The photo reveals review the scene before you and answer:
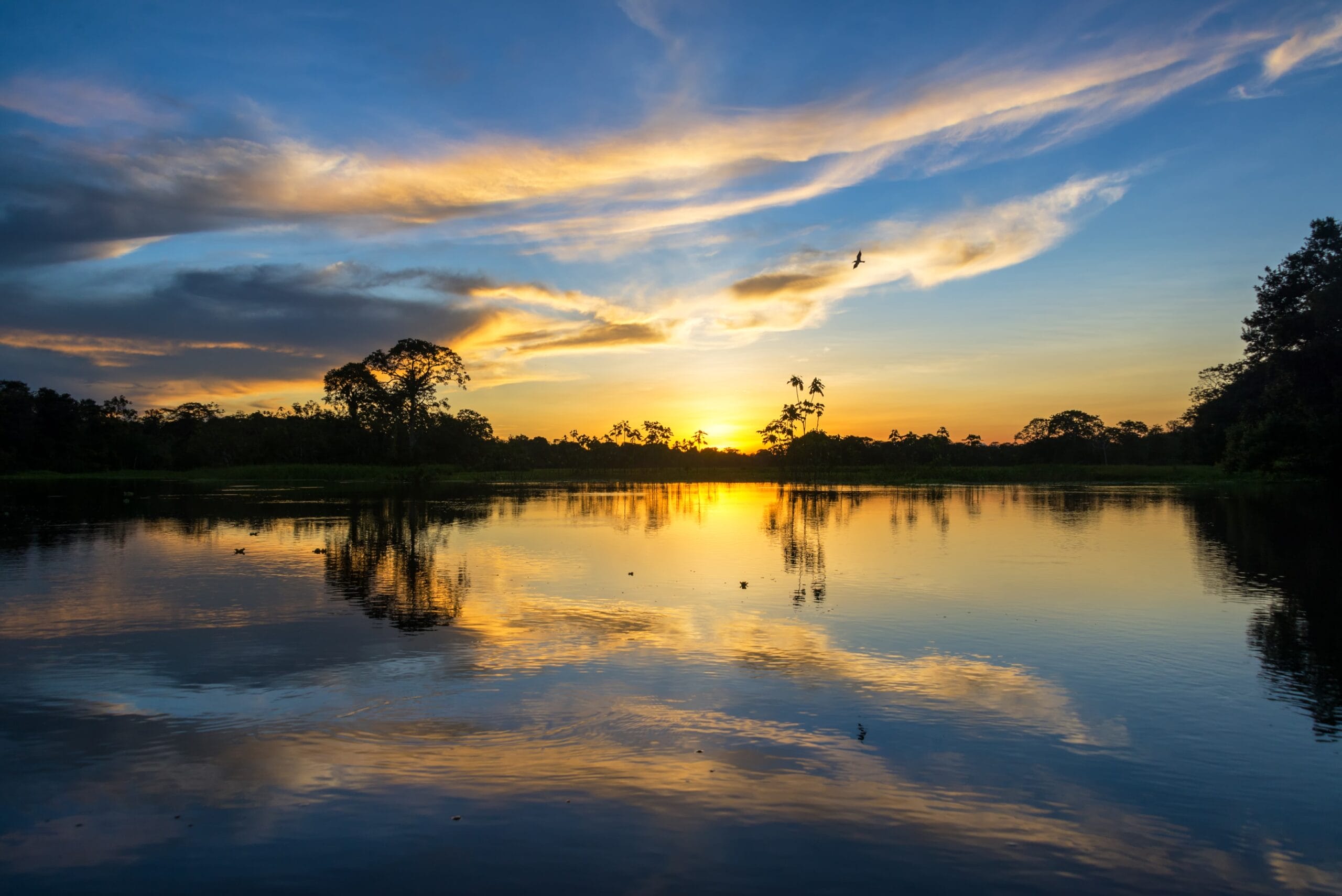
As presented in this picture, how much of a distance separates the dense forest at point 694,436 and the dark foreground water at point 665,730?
30735mm

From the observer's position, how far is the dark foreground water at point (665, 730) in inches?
246

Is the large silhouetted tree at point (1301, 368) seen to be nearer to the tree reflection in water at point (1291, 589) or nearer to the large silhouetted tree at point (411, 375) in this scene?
the tree reflection in water at point (1291, 589)

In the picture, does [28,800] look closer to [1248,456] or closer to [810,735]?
[810,735]

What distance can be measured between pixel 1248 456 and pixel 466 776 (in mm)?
53657

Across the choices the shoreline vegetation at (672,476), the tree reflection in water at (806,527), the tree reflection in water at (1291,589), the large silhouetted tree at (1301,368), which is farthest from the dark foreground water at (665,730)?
the shoreline vegetation at (672,476)

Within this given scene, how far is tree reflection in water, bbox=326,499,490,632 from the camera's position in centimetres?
1579

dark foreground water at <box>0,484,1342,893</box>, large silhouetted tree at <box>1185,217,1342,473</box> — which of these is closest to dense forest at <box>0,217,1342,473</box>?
large silhouetted tree at <box>1185,217,1342,473</box>

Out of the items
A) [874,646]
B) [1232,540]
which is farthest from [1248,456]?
[874,646]

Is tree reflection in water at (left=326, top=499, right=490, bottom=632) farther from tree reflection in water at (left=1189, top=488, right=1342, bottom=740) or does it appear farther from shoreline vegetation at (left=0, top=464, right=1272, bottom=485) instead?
shoreline vegetation at (left=0, top=464, right=1272, bottom=485)

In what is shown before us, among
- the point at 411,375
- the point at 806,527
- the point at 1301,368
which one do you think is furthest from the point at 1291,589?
the point at 411,375

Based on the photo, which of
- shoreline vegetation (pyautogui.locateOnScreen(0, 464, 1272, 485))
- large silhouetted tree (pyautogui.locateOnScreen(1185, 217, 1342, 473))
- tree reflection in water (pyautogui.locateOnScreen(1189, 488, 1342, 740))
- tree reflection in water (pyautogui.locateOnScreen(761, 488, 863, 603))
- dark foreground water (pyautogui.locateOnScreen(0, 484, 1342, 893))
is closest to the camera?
dark foreground water (pyautogui.locateOnScreen(0, 484, 1342, 893))

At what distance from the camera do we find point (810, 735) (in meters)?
8.87

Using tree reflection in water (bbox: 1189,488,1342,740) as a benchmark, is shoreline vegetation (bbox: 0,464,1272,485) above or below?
above

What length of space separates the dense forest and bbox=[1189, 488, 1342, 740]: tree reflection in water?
8.41 meters
